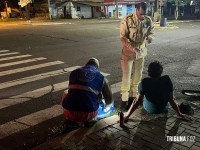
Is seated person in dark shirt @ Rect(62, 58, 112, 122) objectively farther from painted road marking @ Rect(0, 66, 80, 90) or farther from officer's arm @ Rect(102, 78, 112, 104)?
painted road marking @ Rect(0, 66, 80, 90)

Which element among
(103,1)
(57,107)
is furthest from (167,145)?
(103,1)

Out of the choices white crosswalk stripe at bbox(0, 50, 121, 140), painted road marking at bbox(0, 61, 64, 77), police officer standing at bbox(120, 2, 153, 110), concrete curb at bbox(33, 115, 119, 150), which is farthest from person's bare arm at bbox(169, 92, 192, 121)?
painted road marking at bbox(0, 61, 64, 77)

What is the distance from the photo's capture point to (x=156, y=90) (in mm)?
4621

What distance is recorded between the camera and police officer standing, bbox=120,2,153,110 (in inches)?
208

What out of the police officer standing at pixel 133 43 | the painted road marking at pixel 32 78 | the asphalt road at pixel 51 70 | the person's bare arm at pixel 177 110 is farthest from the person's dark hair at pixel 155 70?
the painted road marking at pixel 32 78

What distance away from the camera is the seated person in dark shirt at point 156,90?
457 cm

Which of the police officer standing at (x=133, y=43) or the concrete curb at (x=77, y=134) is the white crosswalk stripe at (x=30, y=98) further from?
the police officer standing at (x=133, y=43)

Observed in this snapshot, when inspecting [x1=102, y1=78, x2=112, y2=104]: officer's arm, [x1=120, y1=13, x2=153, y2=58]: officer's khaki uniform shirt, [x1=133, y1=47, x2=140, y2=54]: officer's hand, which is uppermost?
[x1=120, y1=13, x2=153, y2=58]: officer's khaki uniform shirt

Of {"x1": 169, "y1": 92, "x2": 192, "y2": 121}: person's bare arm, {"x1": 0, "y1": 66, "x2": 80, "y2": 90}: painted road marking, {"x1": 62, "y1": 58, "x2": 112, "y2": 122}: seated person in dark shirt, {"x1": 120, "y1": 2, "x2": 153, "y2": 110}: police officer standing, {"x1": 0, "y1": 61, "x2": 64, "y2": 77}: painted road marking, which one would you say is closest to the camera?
{"x1": 62, "y1": 58, "x2": 112, "y2": 122}: seated person in dark shirt

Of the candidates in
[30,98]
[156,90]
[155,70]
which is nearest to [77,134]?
[156,90]

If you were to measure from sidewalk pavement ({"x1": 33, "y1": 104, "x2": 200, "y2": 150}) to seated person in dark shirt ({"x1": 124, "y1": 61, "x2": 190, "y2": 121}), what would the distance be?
0.19 metres

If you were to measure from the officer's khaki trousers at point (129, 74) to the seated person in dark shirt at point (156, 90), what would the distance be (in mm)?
781

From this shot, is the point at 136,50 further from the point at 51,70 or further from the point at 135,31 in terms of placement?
the point at 51,70

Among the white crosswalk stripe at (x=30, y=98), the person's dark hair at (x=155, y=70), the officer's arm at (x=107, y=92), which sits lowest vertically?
the white crosswalk stripe at (x=30, y=98)
